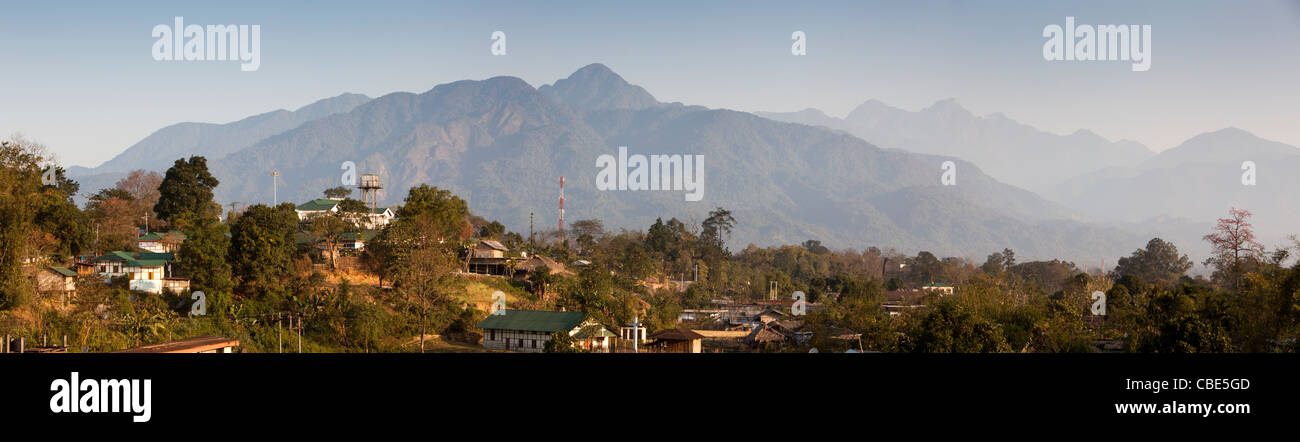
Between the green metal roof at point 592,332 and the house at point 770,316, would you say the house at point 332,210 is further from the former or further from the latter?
the green metal roof at point 592,332

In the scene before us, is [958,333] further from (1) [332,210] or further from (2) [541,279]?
(1) [332,210]

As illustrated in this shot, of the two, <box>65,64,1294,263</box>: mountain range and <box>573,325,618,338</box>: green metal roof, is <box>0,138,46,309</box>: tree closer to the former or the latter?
<box>573,325,618,338</box>: green metal roof

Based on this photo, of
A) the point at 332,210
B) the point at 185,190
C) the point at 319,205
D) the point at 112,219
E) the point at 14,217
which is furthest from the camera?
the point at 319,205

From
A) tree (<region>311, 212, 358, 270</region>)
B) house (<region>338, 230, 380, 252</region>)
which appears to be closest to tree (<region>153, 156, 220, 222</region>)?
tree (<region>311, 212, 358, 270</region>)

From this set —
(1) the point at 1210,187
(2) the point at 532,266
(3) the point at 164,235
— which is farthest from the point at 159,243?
(1) the point at 1210,187
